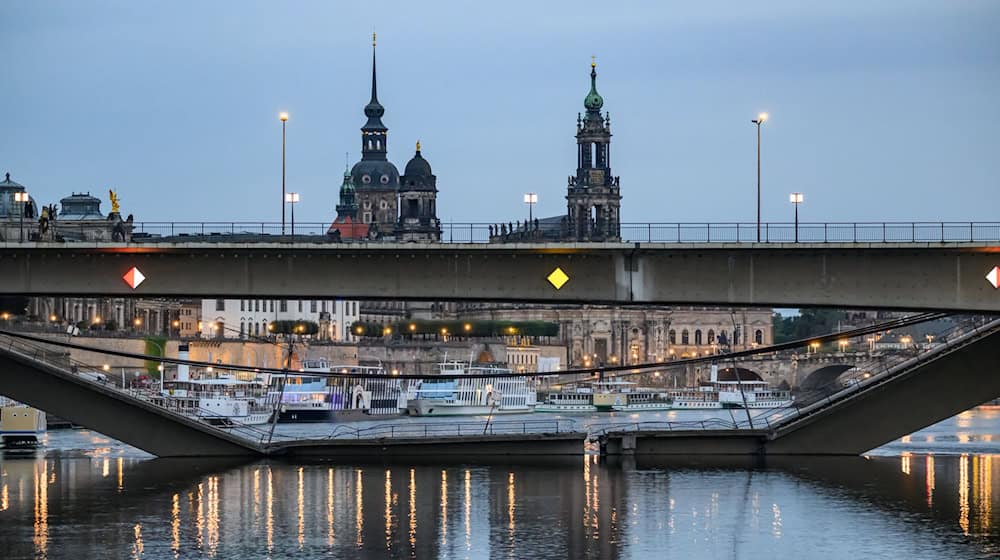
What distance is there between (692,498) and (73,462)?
3368 cm

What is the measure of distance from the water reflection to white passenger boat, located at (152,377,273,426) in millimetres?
41149

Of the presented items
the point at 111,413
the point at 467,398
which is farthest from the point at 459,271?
the point at 467,398

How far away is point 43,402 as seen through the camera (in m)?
76.8

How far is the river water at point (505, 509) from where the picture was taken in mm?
52000

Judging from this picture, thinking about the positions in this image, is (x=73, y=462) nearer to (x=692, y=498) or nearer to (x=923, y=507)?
(x=692, y=498)

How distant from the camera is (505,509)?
61.3 m

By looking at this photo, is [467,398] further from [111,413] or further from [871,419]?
[111,413]

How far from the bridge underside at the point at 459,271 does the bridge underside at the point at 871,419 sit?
12.2m

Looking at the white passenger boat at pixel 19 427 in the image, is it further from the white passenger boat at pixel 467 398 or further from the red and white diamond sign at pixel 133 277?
the white passenger boat at pixel 467 398

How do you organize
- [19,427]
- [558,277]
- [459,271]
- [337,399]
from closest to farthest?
[558,277], [459,271], [19,427], [337,399]

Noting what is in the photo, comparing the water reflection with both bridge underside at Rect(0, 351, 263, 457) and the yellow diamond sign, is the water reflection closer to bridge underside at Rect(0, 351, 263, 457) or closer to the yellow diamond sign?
bridge underside at Rect(0, 351, 263, 457)

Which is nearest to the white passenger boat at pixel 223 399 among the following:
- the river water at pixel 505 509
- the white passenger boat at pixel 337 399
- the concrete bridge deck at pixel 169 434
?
the white passenger boat at pixel 337 399

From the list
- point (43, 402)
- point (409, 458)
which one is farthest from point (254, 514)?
point (409, 458)

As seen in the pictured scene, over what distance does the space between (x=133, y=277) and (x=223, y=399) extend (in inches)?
2942
